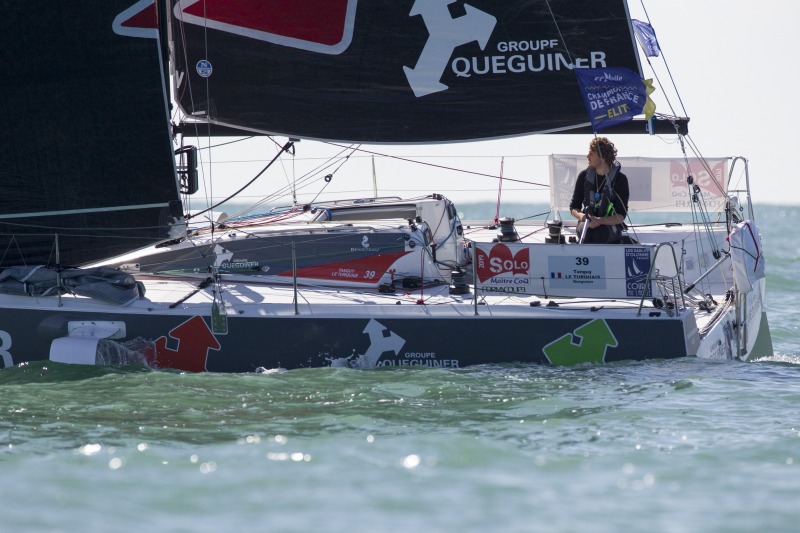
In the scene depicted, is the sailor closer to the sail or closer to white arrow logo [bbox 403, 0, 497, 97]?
the sail

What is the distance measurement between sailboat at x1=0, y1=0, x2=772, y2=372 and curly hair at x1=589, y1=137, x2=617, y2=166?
1.44ft

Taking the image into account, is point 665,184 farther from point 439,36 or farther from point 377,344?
point 377,344

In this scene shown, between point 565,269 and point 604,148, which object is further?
point 604,148

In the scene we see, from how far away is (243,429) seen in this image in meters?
5.53

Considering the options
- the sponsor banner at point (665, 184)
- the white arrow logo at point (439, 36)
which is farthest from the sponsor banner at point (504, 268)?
the sponsor banner at point (665, 184)

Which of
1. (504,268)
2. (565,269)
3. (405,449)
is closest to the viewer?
(405,449)

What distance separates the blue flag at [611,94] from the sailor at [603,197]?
0.73 feet

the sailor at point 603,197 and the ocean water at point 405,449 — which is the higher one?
the sailor at point 603,197

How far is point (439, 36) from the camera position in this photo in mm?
8211

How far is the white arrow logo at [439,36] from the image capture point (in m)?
8.14

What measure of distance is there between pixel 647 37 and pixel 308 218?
3062 mm

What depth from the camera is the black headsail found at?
24.5 ft

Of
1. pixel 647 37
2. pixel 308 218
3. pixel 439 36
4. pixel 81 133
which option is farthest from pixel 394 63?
pixel 81 133

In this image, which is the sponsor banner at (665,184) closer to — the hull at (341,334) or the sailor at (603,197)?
the sailor at (603,197)
